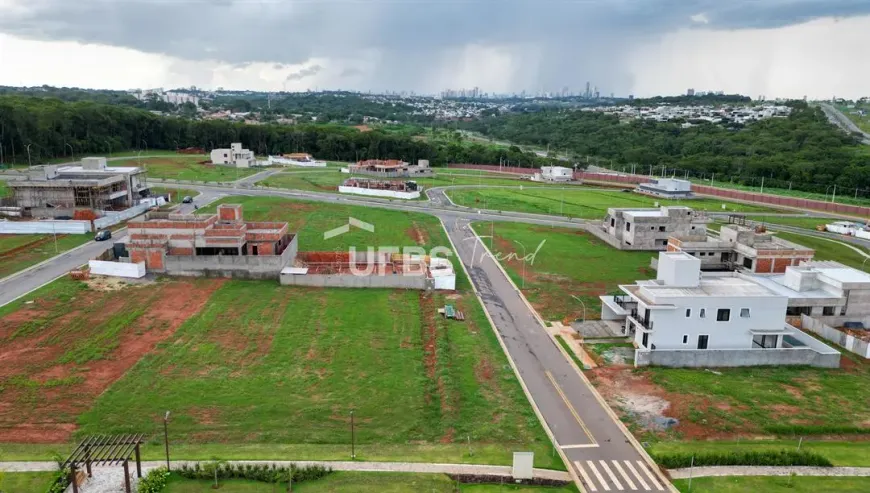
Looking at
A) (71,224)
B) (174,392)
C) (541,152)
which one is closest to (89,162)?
(71,224)

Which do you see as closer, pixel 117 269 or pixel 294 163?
pixel 117 269

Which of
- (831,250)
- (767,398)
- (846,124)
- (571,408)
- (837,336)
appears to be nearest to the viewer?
(571,408)

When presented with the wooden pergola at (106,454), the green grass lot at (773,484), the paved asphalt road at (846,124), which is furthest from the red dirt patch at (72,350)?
Result: the paved asphalt road at (846,124)

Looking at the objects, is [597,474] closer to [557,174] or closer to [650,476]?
[650,476]

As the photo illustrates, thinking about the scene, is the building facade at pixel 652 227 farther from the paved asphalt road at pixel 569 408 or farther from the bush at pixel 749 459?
the bush at pixel 749 459

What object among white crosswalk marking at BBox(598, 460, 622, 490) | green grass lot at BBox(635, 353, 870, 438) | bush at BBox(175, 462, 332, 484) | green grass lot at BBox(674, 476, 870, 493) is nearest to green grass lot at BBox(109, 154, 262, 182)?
bush at BBox(175, 462, 332, 484)

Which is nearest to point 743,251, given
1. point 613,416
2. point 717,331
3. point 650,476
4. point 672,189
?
point 717,331

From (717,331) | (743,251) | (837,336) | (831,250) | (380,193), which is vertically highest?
(380,193)
